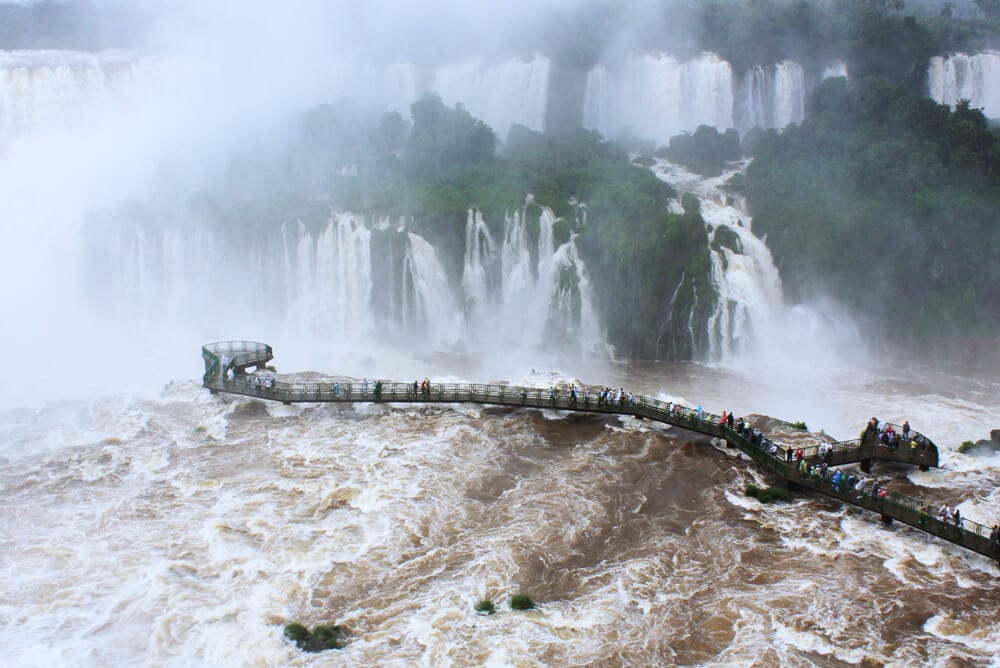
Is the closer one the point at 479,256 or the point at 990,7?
the point at 479,256

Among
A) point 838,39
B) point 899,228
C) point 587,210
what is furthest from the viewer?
point 838,39

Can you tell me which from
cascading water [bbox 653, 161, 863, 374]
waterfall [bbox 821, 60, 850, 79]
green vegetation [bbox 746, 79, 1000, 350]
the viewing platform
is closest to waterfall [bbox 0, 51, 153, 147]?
the viewing platform

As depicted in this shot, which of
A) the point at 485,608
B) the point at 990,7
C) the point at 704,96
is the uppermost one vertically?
the point at 990,7

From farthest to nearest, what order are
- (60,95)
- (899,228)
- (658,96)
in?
(60,95), (658,96), (899,228)

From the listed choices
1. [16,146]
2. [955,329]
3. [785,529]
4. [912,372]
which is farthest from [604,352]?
[16,146]

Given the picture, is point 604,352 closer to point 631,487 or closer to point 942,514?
point 631,487

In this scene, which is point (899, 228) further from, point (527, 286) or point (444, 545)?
point (444, 545)

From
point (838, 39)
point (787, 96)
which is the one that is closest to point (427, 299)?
point (787, 96)
